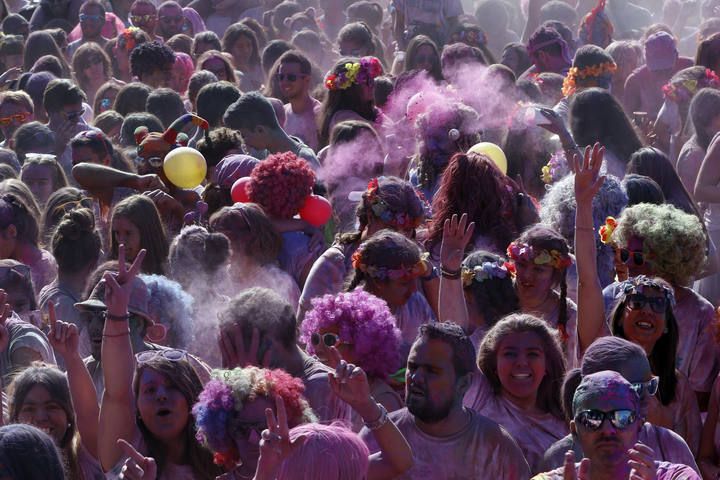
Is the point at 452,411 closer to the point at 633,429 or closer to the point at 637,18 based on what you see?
the point at 633,429

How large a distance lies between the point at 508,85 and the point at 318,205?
2.96 m

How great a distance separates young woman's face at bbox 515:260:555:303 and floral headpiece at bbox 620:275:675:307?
554mm

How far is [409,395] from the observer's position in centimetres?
477

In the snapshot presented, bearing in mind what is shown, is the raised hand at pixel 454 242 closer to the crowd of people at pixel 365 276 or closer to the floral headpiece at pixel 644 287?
the crowd of people at pixel 365 276

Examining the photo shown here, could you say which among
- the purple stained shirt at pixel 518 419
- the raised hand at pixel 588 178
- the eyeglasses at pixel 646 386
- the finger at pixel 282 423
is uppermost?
the raised hand at pixel 588 178

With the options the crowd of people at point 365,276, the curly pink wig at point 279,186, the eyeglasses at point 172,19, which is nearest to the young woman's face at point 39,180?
the crowd of people at point 365,276

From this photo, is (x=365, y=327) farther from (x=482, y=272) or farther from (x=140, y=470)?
(x=140, y=470)

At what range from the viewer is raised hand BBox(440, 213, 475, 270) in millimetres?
5773

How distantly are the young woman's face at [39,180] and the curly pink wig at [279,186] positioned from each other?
1.89m

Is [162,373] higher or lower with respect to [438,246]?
lower

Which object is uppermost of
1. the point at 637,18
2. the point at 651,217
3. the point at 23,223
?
the point at 637,18

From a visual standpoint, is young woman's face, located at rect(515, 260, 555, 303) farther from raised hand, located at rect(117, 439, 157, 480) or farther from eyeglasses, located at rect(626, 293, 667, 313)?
raised hand, located at rect(117, 439, 157, 480)

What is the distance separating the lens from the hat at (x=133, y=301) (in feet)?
18.4

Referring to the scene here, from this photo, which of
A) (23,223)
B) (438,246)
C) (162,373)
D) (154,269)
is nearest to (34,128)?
(23,223)
